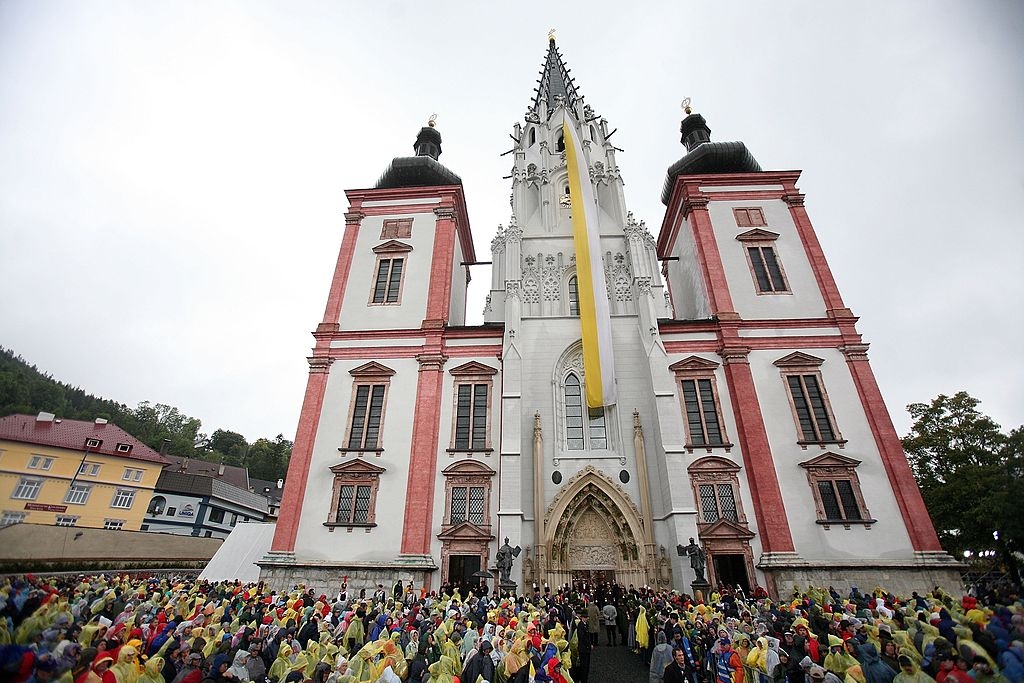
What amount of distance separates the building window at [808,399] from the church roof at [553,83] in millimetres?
24953

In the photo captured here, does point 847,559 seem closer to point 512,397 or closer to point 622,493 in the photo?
point 622,493

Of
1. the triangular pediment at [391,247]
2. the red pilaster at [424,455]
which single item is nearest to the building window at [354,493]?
the red pilaster at [424,455]

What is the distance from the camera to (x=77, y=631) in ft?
24.1

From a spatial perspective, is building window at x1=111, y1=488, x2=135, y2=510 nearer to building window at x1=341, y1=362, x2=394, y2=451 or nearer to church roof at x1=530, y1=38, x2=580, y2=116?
building window at x1=341, y1=362, x2=394, y2=451

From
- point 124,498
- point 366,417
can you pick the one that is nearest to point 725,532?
point 366,417

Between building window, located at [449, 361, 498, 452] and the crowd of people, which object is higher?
building window, located at [449, 361, 498, 452]

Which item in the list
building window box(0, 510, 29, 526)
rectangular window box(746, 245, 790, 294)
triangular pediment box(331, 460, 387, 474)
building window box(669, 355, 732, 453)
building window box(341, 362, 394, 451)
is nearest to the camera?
building window box(0, 510, 29, 526)

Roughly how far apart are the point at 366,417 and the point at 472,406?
507 centimetres

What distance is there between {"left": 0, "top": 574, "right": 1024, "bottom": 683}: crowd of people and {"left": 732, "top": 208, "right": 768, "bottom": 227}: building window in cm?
1911

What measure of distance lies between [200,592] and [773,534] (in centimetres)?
2084

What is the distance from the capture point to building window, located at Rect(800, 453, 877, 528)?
1897 cm

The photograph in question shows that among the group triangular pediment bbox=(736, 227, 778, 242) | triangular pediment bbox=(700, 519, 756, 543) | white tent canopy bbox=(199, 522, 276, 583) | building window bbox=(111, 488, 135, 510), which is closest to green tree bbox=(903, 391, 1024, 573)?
triangular pediment bbox=(700, 519, 756, 543)

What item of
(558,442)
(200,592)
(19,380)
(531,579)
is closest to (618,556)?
(531,579)

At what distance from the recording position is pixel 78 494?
29.9 metres
